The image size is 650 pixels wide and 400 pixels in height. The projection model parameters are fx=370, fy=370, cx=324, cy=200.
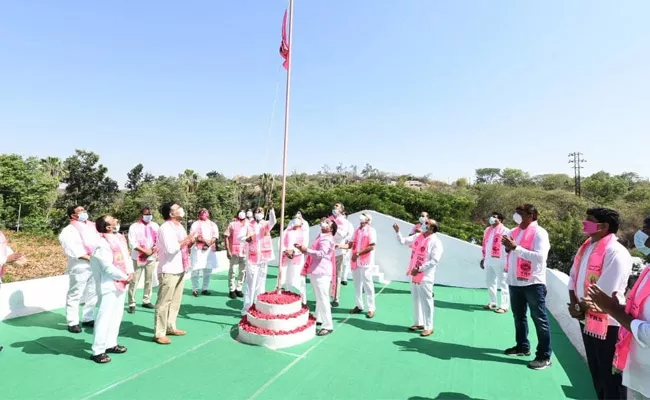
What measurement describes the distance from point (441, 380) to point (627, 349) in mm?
1807

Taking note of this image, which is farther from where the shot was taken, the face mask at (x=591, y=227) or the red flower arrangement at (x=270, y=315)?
the red flower arrangement at (x=270, y=315)

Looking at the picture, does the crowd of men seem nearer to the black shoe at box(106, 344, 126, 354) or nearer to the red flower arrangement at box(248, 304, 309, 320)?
the black shoe at box(106, 344, 126, 354)

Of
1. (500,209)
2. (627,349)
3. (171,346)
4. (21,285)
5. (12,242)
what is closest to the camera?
(627,349)

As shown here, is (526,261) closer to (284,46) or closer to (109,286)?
(284,46)

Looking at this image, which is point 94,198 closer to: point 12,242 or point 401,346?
point 12,242

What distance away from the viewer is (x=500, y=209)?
3344 cm

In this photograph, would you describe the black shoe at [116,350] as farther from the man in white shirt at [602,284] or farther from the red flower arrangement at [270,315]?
the man in white shirt at [602,284]

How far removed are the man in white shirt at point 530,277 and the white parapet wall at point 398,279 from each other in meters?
0.78

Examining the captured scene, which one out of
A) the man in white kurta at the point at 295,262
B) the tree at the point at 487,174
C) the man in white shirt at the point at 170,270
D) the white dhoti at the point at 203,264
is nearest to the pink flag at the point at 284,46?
the man in white shirt at the point at 170,270

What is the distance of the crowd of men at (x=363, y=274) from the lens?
2.40 metres

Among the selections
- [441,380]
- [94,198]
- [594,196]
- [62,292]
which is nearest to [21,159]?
[94,198]

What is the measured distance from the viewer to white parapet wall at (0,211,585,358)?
5.00 meters

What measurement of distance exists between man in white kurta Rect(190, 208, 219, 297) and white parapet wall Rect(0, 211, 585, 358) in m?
1.10

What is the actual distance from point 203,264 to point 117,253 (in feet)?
10.2
